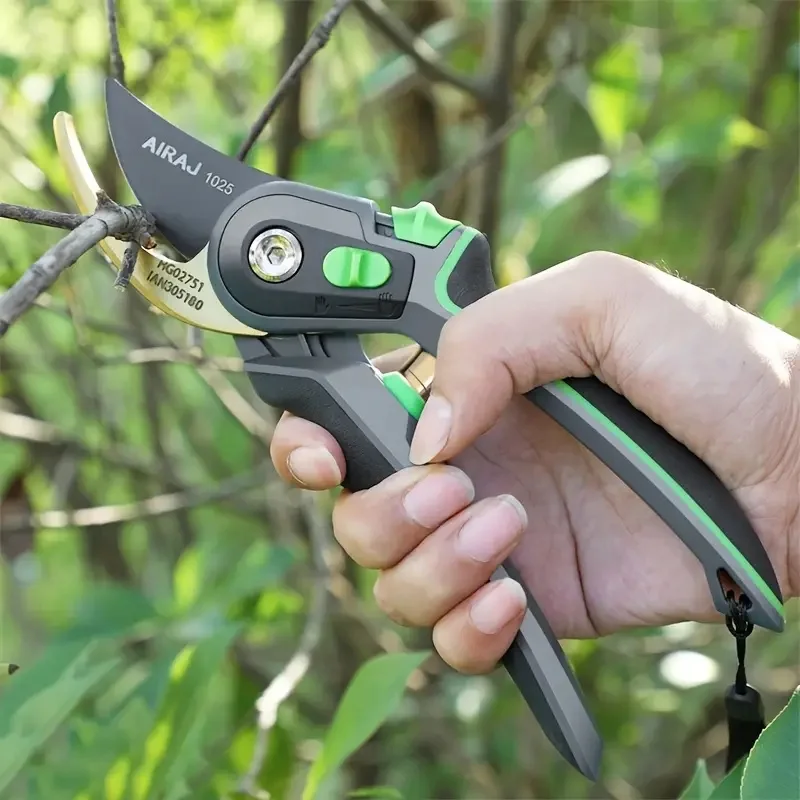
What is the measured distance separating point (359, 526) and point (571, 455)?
0.24 metres

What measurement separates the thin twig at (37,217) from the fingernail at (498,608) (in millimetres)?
363

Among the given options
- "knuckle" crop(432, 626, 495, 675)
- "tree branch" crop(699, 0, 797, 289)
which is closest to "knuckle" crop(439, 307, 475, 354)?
"knuckle" crop(432, 626, 495, 675)

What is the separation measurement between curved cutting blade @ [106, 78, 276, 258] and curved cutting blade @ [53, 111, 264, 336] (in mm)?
17

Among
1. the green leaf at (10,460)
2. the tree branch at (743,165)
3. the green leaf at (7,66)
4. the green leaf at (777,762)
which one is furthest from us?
the green leaf at (10,460)

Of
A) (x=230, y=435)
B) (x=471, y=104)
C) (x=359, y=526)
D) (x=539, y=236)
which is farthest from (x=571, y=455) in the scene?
(x=230, y=435)

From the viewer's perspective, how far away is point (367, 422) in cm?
61

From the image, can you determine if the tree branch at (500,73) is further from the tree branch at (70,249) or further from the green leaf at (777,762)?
the green leaf at (777,762)

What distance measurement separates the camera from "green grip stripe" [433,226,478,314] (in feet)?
1.97

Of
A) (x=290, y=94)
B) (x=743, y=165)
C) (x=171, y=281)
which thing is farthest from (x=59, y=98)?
(x=743, y=165)

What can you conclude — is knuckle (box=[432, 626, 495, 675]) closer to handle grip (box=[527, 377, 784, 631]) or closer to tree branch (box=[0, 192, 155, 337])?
handle grip (box=[527, 377, 784, 631])

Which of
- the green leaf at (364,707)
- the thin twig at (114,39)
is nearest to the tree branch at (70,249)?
the thin twig at (114,39)

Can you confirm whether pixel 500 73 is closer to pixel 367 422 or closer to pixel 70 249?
pixel 367 422

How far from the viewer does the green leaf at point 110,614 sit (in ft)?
2.72

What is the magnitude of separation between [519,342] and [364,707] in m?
0.26
